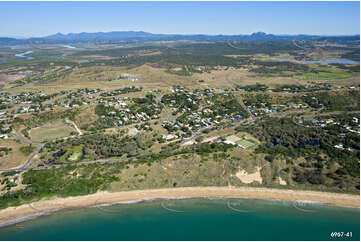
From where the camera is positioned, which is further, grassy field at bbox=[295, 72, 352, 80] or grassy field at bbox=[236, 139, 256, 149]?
grassy field at bbox=[295, 72, 352, 80]

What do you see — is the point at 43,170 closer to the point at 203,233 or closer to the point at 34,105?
the point at 203,233

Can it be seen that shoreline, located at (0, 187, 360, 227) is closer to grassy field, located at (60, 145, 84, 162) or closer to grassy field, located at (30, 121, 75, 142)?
grassy field, located at (60, 145, 84, 162)

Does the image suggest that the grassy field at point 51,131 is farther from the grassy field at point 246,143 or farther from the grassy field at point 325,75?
the grassy field at point 325,75

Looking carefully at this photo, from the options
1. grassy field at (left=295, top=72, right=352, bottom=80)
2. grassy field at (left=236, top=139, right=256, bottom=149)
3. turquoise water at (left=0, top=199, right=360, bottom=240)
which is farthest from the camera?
grassy field at (left=295, top=72, right=352, bottom=80)

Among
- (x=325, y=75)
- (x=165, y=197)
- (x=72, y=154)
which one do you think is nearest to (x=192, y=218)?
(x=165, y=197)

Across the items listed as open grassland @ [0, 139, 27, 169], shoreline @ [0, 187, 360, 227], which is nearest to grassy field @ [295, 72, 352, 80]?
shoreline @ [0, 187, 360, 227]

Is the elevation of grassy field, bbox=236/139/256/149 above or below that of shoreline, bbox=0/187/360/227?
above

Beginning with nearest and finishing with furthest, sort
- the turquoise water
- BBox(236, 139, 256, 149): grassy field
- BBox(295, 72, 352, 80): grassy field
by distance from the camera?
1. the turquoise water
2. BBox(236, 139, 256, 149): grassy field
3. BBox(295, 72, 352, 80): grassy field
